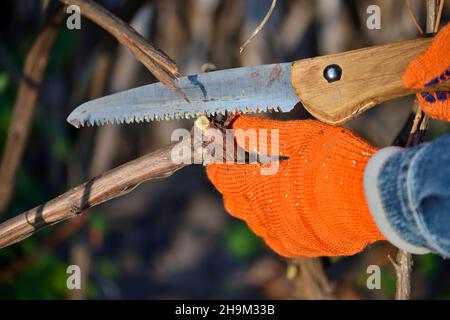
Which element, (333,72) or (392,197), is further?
(333,72)

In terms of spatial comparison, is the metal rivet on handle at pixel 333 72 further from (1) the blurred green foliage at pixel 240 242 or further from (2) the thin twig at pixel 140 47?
(1) the blurred green foliage at pixel 240 242

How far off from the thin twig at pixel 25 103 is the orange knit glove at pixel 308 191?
0.57m

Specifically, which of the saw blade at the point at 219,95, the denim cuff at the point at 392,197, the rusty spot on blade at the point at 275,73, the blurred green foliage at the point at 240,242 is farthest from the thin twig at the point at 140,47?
the blurred green foliage at the point at 240,242

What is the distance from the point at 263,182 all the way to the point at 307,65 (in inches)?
8.4

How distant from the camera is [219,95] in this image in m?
1.13

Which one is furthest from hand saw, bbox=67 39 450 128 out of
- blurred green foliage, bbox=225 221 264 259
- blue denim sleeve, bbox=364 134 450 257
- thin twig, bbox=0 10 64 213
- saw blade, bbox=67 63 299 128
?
blurred green foliage, bbox=225 221 264 259

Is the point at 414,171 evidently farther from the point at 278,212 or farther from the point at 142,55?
the point at 142,55

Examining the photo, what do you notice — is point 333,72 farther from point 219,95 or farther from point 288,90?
point 219,95

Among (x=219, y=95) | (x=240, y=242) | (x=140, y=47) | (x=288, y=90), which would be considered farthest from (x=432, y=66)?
(x=240, y=242)

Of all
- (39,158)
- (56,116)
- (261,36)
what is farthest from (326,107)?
(39,158)

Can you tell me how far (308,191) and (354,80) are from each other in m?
0.20

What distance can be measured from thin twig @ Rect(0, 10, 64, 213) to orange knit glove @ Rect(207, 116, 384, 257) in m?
0.57

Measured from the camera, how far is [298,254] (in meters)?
1.19

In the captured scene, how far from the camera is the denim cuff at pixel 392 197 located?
3.01 ft
